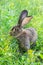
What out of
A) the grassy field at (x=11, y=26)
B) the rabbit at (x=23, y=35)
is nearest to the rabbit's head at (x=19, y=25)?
the rabbit at (x=23, y=35)

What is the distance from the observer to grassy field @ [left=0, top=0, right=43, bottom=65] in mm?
5106

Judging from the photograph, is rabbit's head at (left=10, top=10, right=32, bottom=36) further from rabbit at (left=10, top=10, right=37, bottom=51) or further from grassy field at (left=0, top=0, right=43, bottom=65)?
grassy field at (left=0, top=0, right=43, bottom=65)

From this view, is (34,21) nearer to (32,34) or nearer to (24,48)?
(32,34)

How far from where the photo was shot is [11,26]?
602cm

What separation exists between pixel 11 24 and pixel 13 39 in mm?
525

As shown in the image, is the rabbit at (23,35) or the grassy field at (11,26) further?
the rabbit at (23,35)

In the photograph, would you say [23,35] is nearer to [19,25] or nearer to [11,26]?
[19,25]

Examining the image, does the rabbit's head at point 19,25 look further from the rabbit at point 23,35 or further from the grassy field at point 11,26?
the grassy field at point 11,26

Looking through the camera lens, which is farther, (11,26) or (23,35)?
(11,26)

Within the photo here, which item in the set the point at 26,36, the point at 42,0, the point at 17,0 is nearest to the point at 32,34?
the point at 26,36

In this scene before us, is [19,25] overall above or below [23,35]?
above

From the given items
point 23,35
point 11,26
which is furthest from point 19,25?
point 11,26

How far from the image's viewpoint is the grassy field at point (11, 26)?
511 cm

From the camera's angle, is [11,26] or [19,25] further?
[11,26]
